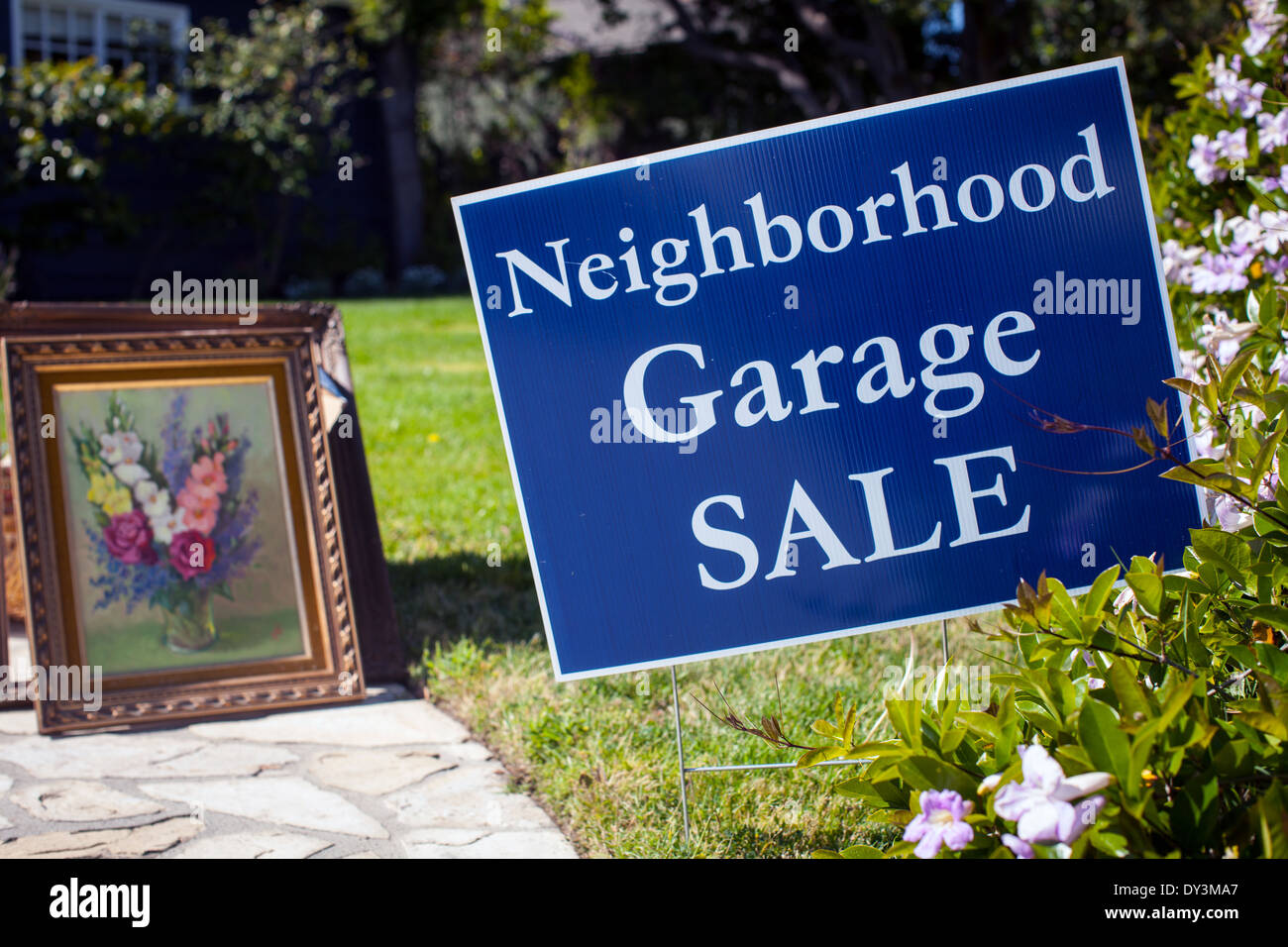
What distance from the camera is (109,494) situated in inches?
124

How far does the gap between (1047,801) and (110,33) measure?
46.1ft

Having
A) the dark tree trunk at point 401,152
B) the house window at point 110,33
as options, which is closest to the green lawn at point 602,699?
the house window at point 110,33

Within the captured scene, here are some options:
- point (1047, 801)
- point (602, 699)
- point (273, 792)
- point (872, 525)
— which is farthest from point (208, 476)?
point (1047, 801)

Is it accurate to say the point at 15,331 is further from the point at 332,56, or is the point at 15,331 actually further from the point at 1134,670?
the point at 332,56

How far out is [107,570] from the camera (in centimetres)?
310

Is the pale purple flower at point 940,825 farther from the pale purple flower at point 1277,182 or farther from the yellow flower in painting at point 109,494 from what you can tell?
the yellow flower in painting at point 109,494

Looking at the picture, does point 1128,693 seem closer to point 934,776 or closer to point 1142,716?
point 1142,716

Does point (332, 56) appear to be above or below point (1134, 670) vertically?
above

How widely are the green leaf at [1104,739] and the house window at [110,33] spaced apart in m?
12.9

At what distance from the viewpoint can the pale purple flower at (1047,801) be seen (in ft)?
3.97

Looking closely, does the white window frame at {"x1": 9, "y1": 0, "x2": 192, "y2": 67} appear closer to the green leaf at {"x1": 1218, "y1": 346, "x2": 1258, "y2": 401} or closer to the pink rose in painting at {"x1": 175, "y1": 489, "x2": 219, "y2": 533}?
the pink rose in painting at {"x1": 175, "y1": 489, "x2": 219, "y2": 533}

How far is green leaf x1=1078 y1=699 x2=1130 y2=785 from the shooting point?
1257 millimetres
